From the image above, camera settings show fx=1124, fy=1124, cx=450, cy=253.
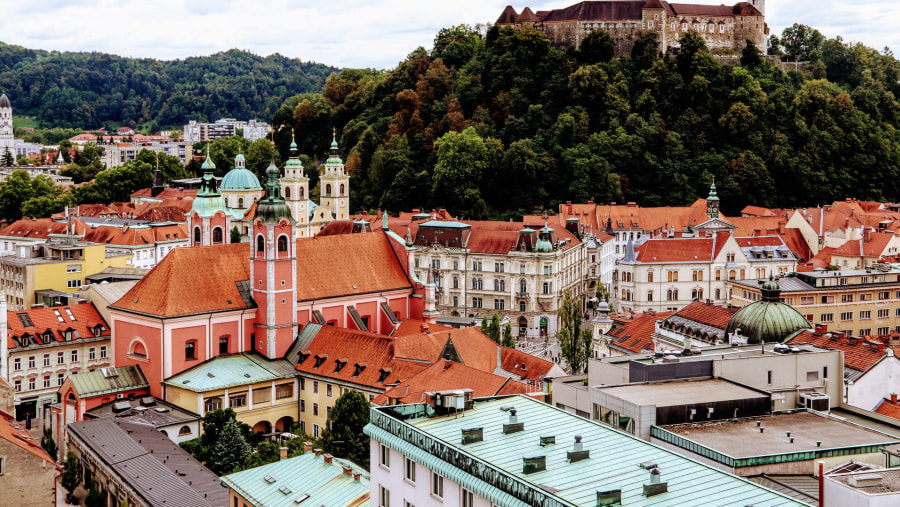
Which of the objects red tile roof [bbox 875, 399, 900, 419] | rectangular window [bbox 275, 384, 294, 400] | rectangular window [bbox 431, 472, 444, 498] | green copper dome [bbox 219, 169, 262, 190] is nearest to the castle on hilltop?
green copper dome [bbox 219, 169, 262, 190]

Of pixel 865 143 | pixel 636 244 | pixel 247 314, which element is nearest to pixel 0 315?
pixel 247 314

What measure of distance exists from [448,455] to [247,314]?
1466 inches

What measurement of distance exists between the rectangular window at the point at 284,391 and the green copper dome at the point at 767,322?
2310 centimetres

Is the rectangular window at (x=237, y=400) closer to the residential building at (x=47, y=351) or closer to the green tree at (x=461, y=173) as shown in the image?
the residential building at (x=47, y=351)

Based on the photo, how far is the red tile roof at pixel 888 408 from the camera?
45.2 metres

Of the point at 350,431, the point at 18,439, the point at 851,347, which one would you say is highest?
the point at 851,347

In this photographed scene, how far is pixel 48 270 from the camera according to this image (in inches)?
3221

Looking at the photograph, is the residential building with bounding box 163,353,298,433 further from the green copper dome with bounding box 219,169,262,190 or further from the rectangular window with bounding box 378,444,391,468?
the green copper dome with bounding box 219,169,262,190

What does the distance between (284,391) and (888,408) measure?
30.1 m

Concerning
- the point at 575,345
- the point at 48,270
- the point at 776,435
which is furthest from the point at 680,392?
the point at 48,270

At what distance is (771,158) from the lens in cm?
12644

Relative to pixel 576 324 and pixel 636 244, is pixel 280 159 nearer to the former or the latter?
pixel 636 244

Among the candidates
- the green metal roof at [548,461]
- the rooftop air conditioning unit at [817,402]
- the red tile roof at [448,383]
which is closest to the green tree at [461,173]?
the red tile roof at [448,383]

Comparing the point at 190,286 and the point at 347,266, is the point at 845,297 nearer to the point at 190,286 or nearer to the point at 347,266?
the point at 347,266
